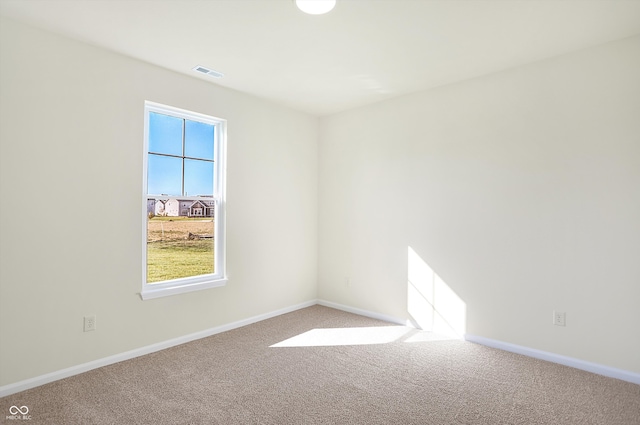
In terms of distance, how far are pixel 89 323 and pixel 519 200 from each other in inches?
150

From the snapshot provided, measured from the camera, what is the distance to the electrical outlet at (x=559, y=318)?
2.92m

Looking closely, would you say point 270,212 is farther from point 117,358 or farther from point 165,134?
point 117,358

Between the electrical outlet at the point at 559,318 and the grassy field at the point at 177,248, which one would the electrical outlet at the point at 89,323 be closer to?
the grassy field at the point at 177,248

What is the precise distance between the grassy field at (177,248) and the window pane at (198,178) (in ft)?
0.97

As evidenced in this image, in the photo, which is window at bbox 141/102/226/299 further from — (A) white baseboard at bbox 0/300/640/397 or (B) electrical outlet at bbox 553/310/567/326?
(B) electrical outlet at bbox 553/310/567/326

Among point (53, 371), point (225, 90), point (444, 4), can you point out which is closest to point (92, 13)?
point (225, 90)

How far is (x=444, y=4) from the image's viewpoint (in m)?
2.21

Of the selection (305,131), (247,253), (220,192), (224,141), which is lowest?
(247,253)

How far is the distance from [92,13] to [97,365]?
8.64 ft

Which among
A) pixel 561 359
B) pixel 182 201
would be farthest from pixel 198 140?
pixel 561 359

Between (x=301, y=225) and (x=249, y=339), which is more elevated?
(x=301, y=225)

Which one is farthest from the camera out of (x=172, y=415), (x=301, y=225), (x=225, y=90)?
(x=301, y=225)

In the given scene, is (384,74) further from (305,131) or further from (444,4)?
(305,131)

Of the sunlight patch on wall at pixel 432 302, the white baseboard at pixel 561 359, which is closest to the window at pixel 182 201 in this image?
the sunlight patch on wall at pixel 432 302
